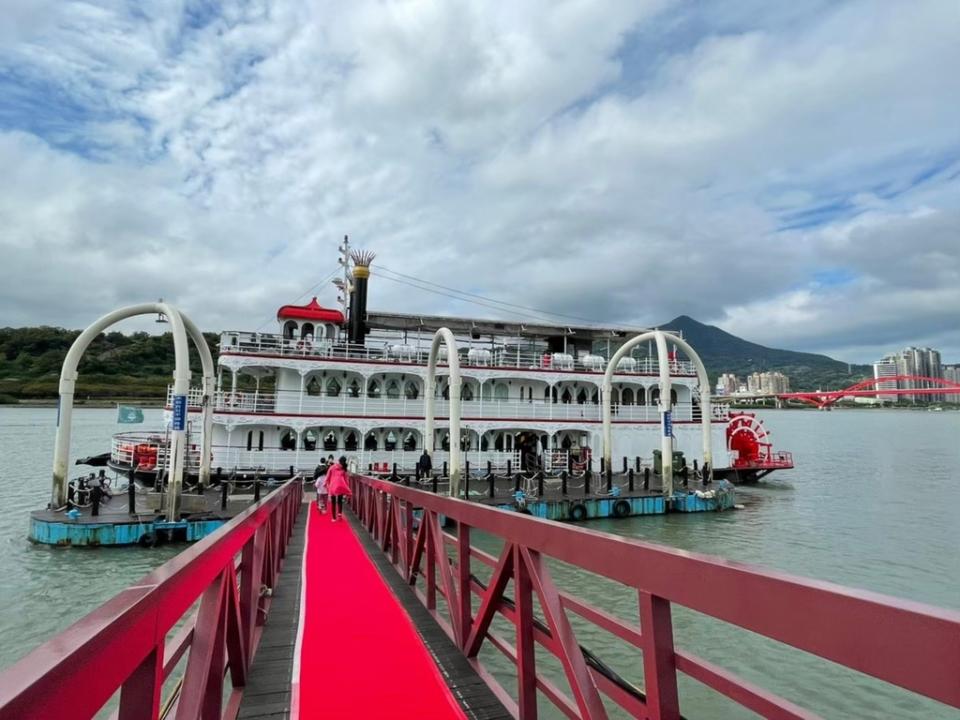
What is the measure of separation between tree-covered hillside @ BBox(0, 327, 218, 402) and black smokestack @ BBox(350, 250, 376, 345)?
282 ft

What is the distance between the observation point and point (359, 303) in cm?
2742

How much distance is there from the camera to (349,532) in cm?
1120

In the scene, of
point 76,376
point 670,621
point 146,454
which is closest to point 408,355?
point 146,454

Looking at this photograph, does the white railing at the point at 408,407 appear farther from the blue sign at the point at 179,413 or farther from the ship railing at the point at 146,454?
the blue sign at the point at 179,413

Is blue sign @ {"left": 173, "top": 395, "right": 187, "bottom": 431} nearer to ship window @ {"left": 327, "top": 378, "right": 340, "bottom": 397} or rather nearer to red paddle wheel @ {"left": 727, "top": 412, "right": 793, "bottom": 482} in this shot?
ship window @ {"left": 327, "top": 378, "right": 340, "bottom": 397}

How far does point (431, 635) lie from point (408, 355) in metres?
21.5

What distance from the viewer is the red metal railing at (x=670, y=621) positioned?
1.25 meters

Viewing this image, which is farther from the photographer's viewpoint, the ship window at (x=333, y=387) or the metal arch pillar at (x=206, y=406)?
the ship window at (x=333, y=387)

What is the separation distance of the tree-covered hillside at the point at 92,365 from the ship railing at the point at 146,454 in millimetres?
85268

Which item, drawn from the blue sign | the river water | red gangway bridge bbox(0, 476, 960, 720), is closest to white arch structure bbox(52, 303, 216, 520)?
the blue sign

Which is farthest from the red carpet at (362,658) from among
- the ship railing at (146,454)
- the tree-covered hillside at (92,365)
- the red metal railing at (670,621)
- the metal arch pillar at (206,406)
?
the tree-covered hillside at (92,365)

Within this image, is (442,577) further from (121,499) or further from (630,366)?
(630,366)

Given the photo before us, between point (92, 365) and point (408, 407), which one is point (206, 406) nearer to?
point (408, 407)

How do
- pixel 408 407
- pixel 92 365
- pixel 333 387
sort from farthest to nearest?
pixel 92 365
pixel 333 387
pixel 408 407
